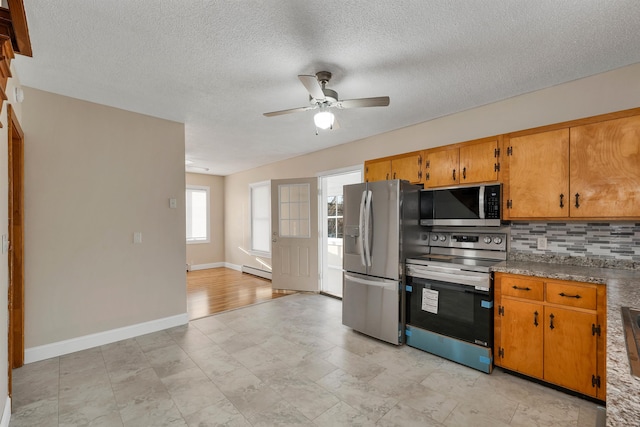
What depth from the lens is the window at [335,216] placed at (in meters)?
6.08

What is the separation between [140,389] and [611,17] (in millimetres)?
4086

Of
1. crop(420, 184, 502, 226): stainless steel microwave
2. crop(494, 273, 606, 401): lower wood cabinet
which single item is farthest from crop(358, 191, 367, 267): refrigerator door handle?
crop(494, 273, 606, 401): lower wood cabinet

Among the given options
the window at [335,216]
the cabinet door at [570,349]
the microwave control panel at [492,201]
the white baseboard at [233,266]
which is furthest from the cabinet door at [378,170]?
the white baseboard at [233,266]

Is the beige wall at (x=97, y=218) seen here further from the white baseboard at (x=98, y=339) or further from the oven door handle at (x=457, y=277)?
the oven door handle at (x=457, y=277)

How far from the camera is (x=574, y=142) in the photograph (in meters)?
2.35

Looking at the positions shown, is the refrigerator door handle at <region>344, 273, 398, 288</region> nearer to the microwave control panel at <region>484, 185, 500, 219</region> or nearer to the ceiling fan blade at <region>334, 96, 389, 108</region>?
the microwave control panel at <region>484, 185, 500, 219</region>

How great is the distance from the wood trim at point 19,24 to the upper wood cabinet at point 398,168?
3.12 m

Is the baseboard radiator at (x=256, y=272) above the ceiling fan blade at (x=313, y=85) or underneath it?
underneath

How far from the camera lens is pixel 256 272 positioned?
21.8 feet

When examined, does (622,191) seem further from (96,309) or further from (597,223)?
(96,309)

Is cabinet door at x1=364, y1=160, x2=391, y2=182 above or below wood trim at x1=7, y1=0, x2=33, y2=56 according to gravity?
below

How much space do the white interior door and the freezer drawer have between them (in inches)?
68.3

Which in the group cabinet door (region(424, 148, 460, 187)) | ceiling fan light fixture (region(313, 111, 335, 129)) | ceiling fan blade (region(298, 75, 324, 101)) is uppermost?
ceiling fan blade (region(298, 75, 324, 101))

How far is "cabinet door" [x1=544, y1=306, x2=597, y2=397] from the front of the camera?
6.82ft
